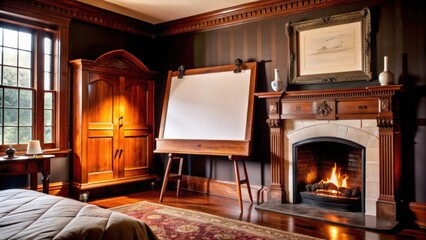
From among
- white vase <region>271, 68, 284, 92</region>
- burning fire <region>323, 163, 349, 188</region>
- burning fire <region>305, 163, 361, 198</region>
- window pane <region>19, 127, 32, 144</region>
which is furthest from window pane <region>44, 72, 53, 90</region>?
burning fire <region>323, 163, 349, 188</region>

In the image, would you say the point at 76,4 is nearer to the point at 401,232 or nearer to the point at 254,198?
the point at 254,198

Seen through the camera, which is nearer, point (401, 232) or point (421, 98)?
point (401, 232)

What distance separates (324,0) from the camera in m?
4.46

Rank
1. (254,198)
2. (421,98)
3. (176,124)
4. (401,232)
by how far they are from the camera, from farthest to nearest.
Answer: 1. (176,124)
2. (254,198)
3. (421,98)
4. (401,232)

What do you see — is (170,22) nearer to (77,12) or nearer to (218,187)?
(77,12)

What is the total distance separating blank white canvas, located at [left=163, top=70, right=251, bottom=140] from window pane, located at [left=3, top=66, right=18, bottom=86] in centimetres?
212

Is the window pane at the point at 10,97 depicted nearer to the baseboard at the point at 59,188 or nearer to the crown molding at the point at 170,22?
the crown molding at the point at 170,22

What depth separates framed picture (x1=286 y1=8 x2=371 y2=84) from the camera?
4207mm

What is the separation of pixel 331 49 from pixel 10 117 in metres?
4.15

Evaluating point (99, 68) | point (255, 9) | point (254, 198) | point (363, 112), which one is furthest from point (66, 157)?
point (363, 112)

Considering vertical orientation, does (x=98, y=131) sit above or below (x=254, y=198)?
above

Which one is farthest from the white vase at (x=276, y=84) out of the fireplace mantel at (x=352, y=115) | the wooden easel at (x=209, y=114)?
the wooden easel at (x=209, y=114)

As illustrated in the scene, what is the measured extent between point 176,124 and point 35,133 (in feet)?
6.33

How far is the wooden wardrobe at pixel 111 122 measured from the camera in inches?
196
